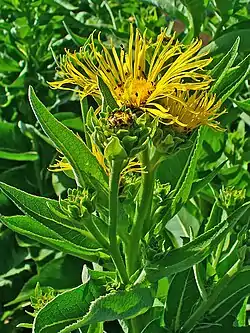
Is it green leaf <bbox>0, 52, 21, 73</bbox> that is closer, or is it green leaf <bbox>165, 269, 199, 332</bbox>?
green leaf <bbox>165, 269, 199, 332</bbox>

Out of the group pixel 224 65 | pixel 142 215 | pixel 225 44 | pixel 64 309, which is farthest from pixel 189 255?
pixel 225 44

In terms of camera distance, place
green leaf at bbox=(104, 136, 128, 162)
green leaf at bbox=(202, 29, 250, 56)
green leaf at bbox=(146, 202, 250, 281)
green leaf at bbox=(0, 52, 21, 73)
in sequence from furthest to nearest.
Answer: green leaf at bbox=(0, 52, 21, 73), green leaf at bbox=(202, 29, 250, 56), green leaf at bbox=(146, 202, 250, 281), green leaf at bbox=(104, 136, 128, 162)

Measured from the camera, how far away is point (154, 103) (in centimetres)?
95

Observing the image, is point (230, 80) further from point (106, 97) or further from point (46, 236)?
point (46, 236)

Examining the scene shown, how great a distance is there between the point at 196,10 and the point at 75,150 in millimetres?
595

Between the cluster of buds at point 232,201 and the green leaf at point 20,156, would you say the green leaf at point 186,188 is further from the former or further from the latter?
the green leaf at point 20,156

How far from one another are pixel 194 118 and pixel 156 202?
0.57 ft

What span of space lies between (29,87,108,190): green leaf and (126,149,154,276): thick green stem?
59 mm

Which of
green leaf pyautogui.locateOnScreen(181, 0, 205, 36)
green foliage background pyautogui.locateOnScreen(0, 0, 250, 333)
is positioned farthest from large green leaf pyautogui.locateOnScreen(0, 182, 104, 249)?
green leaf pyautogui.locateOnScreen(181, 0, 205, 36)

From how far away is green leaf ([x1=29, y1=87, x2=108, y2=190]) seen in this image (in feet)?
3.34

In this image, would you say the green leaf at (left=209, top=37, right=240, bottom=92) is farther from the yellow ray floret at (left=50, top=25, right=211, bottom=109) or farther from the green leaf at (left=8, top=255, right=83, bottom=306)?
the green leaf at (left=8, top=255, right=83, bottom=306)

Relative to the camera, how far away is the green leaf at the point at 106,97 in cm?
94

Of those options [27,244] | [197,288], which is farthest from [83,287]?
[27,244]

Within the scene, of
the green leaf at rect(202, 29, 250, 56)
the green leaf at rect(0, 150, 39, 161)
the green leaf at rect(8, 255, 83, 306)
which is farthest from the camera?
the green leaf at rect(0, 150, 39, 161)
